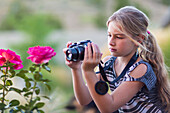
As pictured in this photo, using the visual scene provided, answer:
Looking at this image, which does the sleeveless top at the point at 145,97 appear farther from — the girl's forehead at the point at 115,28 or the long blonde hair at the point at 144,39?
the girl's forehead at the point at 115,28

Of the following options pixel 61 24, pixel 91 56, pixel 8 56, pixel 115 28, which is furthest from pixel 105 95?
pixel 61 24

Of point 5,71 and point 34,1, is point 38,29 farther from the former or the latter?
point 34,1

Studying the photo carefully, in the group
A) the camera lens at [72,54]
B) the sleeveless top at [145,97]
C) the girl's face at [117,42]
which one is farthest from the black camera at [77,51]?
the sleeveless top at [145,97]

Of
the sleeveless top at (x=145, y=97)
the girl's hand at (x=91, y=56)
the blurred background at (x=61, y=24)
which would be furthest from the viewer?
the blurred background at (x=61, y=24)

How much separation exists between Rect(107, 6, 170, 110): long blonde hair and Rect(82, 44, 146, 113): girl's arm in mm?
172

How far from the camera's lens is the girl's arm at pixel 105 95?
1134 mm

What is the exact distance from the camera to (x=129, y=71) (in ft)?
4.14

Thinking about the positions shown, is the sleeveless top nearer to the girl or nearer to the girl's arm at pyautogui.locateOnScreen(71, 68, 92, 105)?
the girl

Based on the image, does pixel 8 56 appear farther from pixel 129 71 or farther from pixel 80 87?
pixel 129 71

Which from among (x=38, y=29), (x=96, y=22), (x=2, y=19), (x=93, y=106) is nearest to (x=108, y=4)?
(x=96, y=22)

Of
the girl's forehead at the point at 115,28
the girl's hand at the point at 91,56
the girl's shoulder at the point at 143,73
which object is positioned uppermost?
the girl's forehead at the point at 115,28

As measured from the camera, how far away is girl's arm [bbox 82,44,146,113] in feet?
3.72

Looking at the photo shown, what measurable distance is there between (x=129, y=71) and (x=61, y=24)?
42.5 ft

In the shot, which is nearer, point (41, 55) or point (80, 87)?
point (41, 55)
